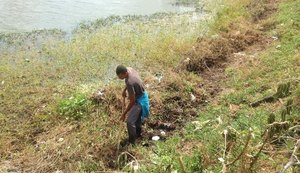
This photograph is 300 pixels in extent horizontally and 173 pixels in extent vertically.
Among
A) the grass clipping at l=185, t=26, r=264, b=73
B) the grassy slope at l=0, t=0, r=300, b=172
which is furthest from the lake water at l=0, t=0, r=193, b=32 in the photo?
the grass clipping at l=185, t=26, r=264, b=73

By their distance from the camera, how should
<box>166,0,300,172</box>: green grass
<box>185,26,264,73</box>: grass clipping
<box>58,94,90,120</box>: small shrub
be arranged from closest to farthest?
<box>166,0,300,172</box>: green grass
<box>58,94,90,120</box>: small shrub
<box>185,26,264,73</box>: grass clipping

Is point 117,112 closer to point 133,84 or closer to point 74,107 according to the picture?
point 74,107

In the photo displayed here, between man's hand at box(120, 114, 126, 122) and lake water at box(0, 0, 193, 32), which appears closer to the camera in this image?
man's hand at box(120, 114, 126, 122)

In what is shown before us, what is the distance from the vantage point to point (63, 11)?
500 inches

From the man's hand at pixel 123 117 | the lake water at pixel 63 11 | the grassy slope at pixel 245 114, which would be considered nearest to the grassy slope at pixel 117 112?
the grassy slope at pixel 245 114

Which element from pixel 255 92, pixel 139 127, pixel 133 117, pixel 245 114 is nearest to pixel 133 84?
pixel 133 117

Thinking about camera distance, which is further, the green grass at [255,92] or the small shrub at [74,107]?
the small shrub at [74,107]

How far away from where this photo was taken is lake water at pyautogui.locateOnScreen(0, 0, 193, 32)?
37.9 feet

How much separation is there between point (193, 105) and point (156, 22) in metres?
5.70

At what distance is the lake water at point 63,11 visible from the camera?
11.6m

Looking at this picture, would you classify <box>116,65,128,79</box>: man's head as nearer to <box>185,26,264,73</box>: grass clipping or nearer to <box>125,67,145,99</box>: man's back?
<box>125,67,145,99</box>: man's back

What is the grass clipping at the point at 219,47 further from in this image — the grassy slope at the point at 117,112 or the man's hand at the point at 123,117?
the man's hand at the point at 123,117

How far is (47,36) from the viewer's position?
10.7 metres

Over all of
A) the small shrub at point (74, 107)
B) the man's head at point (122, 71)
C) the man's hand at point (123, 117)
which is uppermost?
the man's head at point (122, 71)
